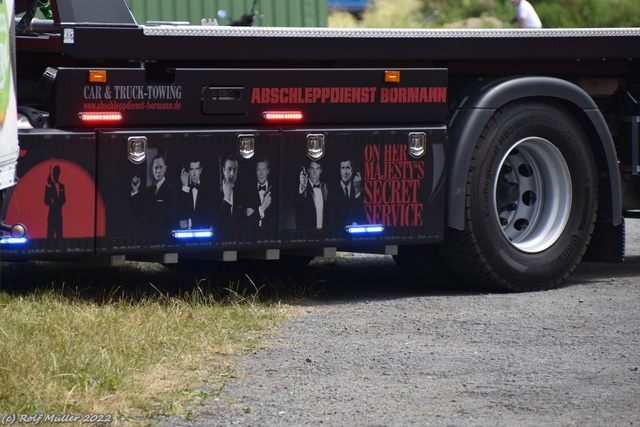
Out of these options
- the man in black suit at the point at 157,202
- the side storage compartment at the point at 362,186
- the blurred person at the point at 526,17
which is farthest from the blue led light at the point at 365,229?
the blurred person at the point at 526,17

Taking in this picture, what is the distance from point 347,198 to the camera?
718cm

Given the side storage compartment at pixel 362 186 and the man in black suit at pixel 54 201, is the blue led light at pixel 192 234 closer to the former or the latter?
the side storage compartment at pixel 362 186

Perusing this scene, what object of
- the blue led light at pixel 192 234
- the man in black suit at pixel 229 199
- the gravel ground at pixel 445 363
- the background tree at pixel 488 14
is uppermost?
the background tree at pixel 488 14

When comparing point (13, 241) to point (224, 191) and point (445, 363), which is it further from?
point (445, 363)

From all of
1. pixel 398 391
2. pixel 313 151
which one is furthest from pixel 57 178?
pixel 398 391

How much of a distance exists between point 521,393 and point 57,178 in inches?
107

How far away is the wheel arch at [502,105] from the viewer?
745cm

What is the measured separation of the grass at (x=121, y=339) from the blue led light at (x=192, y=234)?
0.31 meters

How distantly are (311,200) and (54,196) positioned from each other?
1.46 m

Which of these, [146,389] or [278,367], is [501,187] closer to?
[278,367]

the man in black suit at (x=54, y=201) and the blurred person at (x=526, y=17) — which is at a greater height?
the blurred person at (x=526, y=17)

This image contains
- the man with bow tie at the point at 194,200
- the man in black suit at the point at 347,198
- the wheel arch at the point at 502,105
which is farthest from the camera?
the wheel arch at the point at 502,105

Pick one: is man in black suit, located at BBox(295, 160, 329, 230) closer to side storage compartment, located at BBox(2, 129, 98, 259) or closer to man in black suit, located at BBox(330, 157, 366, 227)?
man in black suit, located at BBox(330, 157, 366, 227)

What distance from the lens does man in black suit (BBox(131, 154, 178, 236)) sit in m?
6.66
